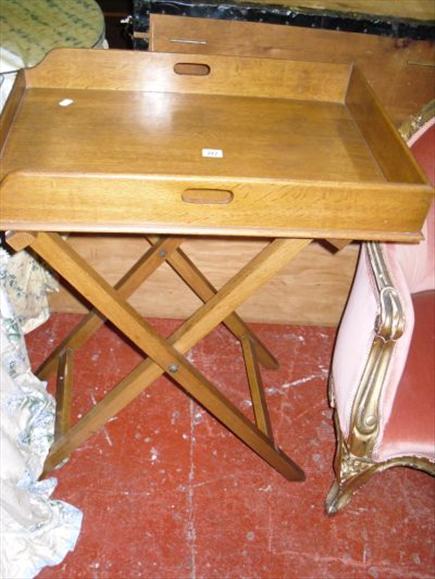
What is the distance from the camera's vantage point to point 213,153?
0.99 metres

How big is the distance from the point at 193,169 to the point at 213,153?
0.22ft

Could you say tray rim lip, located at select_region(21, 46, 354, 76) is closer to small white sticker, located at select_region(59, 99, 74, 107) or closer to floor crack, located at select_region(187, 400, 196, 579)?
small white sticker, located at select_region(59, 99, 74, 107)

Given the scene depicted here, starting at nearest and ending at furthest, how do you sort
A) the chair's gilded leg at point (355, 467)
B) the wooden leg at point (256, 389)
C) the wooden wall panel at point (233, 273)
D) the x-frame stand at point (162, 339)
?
the x-frame stand at point (162, 339) → the chair's gilded leg at point (355, 467) → the wooden leg at point (256, 389) → the wooden wall panel at point (233, 273)

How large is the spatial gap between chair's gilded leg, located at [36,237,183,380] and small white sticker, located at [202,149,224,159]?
402 mm

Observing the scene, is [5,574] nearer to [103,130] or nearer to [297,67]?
[103,130]

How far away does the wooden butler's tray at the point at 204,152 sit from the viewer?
0.81 meters

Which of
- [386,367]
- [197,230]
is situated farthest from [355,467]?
[197,230]

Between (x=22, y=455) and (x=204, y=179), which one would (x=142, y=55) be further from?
(x=22, y=455)

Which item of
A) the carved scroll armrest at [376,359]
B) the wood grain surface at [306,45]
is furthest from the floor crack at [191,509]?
the wood grain surface at [306,45]

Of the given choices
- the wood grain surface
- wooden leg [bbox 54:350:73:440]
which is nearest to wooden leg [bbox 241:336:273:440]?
wooden leg [bbox 54:350:73:440]

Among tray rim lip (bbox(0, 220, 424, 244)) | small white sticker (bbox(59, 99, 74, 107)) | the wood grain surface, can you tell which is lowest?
tray rim lip (bbox(0, 220, 424, 244))

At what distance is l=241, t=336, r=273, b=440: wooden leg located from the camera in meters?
1.46

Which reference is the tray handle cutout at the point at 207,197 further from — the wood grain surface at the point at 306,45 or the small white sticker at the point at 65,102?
the wood grain surface at the point at 306,45

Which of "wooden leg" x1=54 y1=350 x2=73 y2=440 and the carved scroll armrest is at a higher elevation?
the carved scroll armrest
